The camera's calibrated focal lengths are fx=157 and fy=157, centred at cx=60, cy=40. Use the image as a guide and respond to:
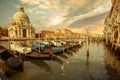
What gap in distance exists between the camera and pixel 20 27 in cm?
8156

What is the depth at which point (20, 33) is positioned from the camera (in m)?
80.9

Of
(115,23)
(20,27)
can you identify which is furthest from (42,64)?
(20,27)

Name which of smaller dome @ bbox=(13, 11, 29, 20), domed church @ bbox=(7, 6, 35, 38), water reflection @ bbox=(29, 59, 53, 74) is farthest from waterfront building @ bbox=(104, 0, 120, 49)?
smaller dome @ bbox=(13, 11, 29, 20)

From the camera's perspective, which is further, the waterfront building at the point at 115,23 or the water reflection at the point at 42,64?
the waterfront building at the point at 115,23

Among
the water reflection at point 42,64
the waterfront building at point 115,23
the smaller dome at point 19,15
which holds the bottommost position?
the water reflection at point 42,64

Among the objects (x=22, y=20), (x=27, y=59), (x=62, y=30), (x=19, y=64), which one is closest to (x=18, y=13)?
(x=22, y=20)

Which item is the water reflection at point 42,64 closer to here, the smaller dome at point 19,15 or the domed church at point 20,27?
the domed church at point 20,27

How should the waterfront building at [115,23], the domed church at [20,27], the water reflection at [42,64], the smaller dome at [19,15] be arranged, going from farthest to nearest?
the smaller dome at [19,15] → the domed church at [20,27] → the waterfront building at [115,23] → the water reflection at [42,64]

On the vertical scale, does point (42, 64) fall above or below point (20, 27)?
below

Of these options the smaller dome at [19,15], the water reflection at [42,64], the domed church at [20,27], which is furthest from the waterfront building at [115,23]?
the smaller dome at [19,15]

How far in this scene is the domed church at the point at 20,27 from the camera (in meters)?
80.1

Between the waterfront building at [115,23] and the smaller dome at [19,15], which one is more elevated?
the smaller dome at [19,15]

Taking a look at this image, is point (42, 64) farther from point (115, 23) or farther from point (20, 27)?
point (20, 27)

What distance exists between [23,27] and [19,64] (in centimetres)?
7121
